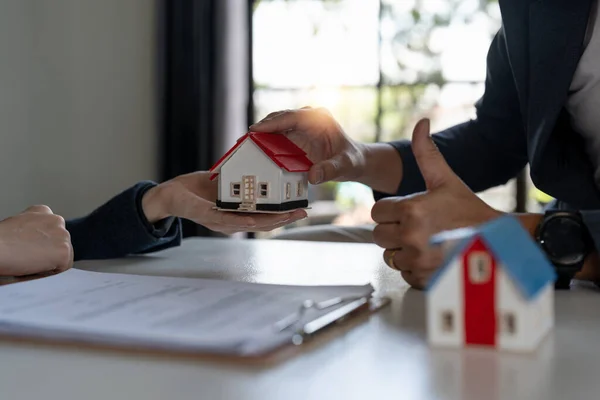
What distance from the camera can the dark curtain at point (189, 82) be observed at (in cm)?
298

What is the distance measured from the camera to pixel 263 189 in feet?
3.42

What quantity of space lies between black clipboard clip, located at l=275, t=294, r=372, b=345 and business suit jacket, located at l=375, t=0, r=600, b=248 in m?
0.34

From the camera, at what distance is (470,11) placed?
9.46 feet

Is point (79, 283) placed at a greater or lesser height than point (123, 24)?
lesser

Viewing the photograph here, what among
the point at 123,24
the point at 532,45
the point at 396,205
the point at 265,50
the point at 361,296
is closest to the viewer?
the point at 361,296

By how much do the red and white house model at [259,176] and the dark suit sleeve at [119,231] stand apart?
0.18 m

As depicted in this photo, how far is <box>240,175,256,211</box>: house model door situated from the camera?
1041 millimetres

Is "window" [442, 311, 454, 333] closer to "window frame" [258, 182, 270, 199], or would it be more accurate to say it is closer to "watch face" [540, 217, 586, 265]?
"watch face" [540, 217, 586, 265]

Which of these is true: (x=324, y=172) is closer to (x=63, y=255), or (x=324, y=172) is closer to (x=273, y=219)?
(x=273, y=219)

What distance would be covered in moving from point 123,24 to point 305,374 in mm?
2595

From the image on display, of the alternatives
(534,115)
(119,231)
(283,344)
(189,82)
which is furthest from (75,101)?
(283,344)

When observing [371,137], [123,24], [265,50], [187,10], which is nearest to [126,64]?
[123,24]

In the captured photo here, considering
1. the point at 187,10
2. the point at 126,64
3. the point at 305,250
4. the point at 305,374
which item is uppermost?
the point at 187,10

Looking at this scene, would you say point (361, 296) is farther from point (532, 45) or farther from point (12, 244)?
point (532, 45)
